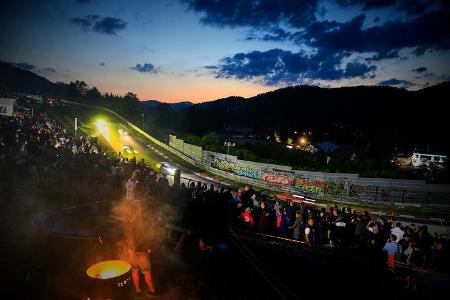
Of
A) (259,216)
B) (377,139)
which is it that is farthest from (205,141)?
(377,139)

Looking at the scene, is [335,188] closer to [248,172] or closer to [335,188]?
[335,188]

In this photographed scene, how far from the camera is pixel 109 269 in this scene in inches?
313

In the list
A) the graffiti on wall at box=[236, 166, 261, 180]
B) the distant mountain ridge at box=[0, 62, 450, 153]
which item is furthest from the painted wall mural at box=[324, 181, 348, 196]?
the distant mountain ridge at box=[0, 62, 450, 153]

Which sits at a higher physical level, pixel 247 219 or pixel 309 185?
pixel 247 219

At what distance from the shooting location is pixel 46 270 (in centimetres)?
855

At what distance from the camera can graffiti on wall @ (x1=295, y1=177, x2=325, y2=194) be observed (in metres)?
31.4

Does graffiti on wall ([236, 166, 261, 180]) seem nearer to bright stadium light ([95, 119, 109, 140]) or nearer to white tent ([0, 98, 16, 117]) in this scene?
white tent ([0, 98, 16, 117])

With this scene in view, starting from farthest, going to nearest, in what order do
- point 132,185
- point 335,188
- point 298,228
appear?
point 335,188 → point 132,185 → point 298,228

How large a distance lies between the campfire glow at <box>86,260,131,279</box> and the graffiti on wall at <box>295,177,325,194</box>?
26359 millimetres

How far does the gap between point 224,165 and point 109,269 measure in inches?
1333

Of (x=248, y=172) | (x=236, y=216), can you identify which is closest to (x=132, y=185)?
(x=236, y=216)

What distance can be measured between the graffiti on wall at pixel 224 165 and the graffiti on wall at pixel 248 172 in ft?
3.08

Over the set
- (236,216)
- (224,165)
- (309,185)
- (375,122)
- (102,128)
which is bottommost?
(309,185)

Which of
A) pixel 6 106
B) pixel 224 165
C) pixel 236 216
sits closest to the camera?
pixel 236 216
